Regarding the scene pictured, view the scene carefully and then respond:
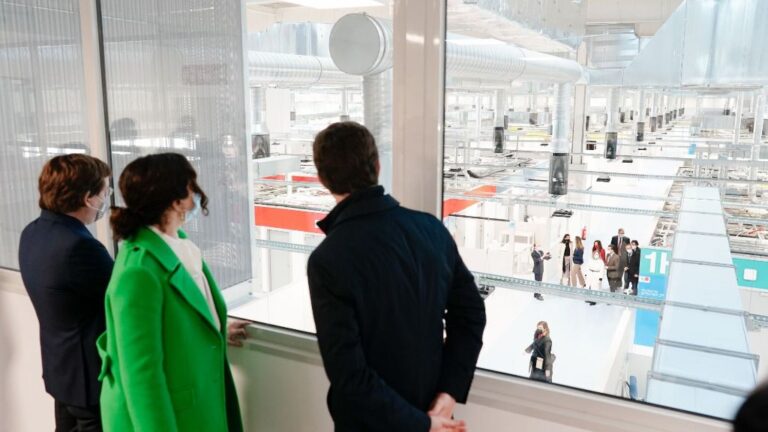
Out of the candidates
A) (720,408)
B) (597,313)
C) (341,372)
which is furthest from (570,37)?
(597,313)

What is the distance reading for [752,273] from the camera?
15.2 ft

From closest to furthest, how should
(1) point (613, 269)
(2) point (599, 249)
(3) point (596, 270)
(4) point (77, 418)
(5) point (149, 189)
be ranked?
(5) point (149, 189) → (4) point (77, 418) → (1) point (613, 269) → (3) point (596, 270) → (2) point (599, 249)

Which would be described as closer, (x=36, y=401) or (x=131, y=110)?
(x=131, y=110)

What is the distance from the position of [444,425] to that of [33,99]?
7.70 ft

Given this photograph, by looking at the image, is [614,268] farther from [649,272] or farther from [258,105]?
[258,105]

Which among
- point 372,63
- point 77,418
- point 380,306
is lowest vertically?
point 77,418

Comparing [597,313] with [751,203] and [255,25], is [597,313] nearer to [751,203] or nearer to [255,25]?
[751,203]

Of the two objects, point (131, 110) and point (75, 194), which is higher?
point (131, 110)

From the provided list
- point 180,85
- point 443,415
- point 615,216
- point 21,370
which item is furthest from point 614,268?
point 443,415

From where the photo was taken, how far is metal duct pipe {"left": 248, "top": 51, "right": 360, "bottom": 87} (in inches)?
94.0

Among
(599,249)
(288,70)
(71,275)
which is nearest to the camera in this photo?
(71,275)

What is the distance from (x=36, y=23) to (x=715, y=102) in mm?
12922

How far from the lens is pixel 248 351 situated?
6.42 ft

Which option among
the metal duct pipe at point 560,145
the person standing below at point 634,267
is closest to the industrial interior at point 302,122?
the person standing below at point 634,267
